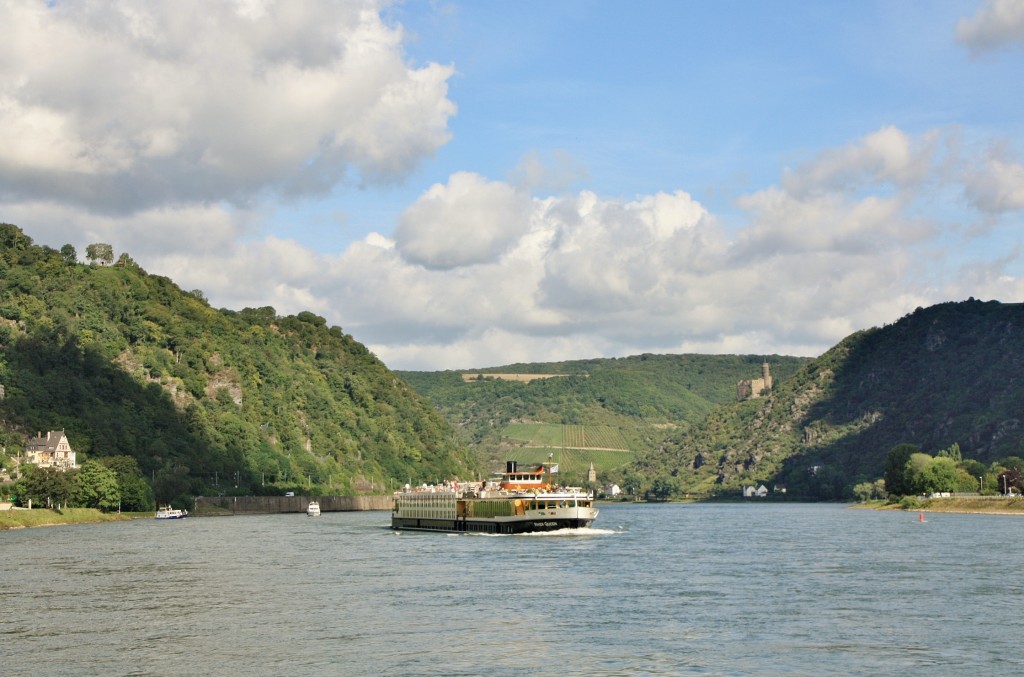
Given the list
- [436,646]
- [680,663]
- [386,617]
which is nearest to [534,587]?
[386,617]

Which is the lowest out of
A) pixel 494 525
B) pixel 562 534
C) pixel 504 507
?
pixel 562 534

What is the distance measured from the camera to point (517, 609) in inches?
2975

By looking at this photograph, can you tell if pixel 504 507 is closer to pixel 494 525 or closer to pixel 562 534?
pixel 494 525

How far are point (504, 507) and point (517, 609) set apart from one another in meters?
83.6

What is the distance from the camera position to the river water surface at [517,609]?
2208 inches

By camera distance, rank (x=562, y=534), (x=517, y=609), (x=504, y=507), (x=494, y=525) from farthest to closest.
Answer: (x=494, y=525) < (x=504, y=507) < (x=562, y=534) < (x=517, y=609)

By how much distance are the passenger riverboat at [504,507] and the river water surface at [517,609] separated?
62.4ft

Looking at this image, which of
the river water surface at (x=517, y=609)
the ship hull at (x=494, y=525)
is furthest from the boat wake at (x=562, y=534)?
the river water surface at (x=517, y=609)

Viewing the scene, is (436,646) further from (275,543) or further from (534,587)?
(275,543)

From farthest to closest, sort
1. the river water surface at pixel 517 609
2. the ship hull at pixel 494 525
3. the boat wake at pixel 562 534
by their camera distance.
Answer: the ship hull at pixel 494 525 → the boat wake at pixel 562 534 → the river water surface at pixel 517 609

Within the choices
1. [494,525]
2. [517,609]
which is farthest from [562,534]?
[517,609]

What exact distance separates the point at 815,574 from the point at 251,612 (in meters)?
46.9

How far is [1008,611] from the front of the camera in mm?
72062

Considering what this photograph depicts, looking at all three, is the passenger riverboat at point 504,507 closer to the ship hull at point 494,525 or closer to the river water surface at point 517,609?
the ship hull at point 494,525
